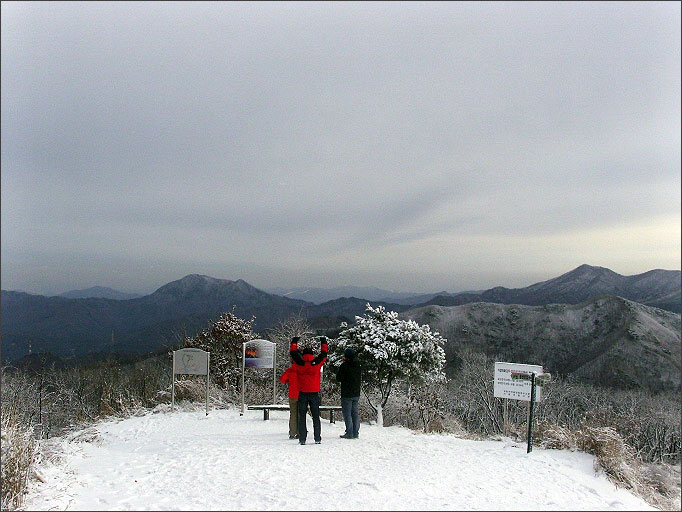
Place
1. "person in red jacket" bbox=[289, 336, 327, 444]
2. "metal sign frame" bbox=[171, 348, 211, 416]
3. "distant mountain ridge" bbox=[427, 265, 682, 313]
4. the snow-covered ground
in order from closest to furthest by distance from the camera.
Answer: the snow-covered ground, "person in red jacket" bbox=[289, 336, 327, 444], "metal sign frame" bbox=[171, 348, 211, 416], "distant mountain ridge" bbox=[427, 265, 682, 313]

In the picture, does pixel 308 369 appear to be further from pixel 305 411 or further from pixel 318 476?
pixel 318 476

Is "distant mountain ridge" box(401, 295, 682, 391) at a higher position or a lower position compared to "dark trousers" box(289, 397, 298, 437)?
lower

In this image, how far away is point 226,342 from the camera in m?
18.7

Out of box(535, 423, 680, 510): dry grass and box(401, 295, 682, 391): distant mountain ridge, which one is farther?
box(401, 295, 682, 391): distant mountain ridge

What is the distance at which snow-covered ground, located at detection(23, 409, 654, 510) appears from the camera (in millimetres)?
5109

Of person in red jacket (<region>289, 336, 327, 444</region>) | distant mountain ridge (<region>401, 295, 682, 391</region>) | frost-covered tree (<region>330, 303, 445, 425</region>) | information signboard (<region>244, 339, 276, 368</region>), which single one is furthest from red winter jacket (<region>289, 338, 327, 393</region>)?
distant mountain ridge (<region>401, 295, 682, 391</region>)

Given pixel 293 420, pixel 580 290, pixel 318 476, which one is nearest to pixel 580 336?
pixel 580 290

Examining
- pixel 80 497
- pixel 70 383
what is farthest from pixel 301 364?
pixel 70 383

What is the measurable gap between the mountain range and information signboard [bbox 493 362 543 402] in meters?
4.07

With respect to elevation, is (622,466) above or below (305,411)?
below

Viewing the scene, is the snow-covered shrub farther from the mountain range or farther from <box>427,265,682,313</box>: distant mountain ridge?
<box>427,265,682,313</box>: distant mountain ridge

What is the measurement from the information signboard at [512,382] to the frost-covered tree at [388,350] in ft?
8.47

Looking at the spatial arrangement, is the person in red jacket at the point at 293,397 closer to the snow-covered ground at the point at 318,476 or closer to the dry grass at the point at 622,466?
the snow-covered ground at the point at 318,476

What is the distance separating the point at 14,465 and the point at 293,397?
13.6 feet
